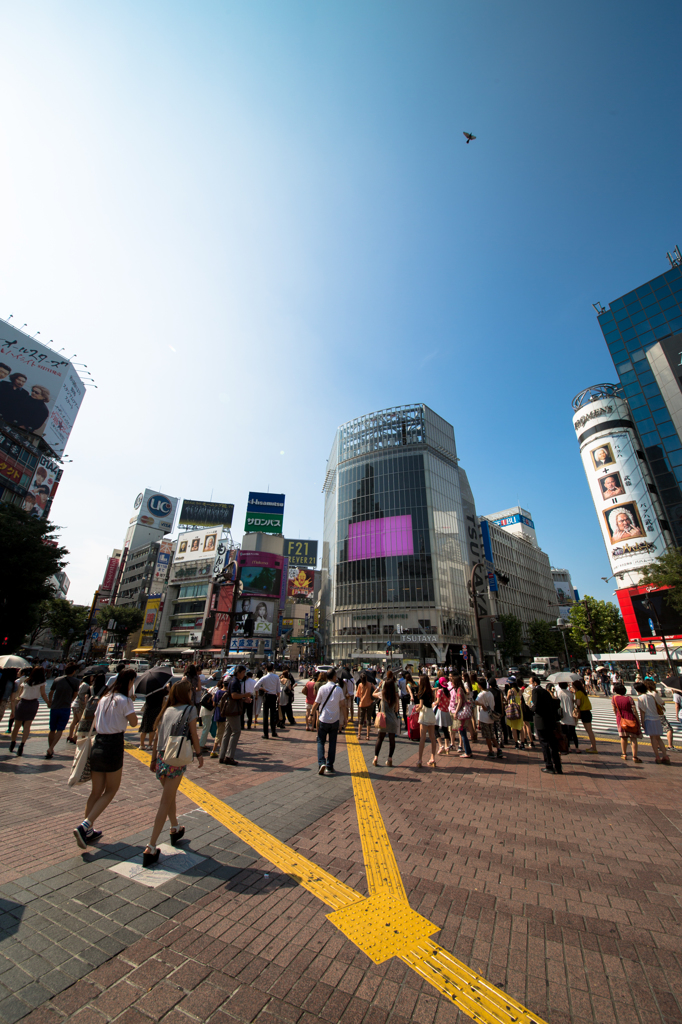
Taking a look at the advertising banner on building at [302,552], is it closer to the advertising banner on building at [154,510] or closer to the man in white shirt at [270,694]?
the advertising banner on building at [154,510]

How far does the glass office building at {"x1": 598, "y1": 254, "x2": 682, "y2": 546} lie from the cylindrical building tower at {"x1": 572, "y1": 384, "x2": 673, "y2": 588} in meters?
1.38

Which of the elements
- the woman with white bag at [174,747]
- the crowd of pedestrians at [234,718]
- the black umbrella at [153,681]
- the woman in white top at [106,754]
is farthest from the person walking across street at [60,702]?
the woman with white bag at [174,747]

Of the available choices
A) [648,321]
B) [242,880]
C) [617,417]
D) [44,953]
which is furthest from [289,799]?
[648,321]

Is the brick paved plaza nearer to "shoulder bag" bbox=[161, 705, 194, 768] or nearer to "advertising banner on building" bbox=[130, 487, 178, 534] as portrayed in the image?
"shoulder bag" bbox=[161, 705, 194, 768]

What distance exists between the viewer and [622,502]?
49.1 metres

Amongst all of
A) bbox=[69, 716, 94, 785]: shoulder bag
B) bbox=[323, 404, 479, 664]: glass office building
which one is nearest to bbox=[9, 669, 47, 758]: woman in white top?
bbox=[69, 716, 94, 785]: shoulder bag

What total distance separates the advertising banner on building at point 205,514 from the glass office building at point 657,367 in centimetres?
6698

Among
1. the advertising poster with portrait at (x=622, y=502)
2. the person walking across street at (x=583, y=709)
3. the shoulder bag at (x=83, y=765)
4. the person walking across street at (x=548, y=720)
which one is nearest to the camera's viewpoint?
the shoulder bag at (x=83, y=765)

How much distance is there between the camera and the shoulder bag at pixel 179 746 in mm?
4203

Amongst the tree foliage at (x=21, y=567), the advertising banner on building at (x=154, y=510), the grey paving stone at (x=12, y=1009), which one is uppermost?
the advertising banner on building at (x=154, y=510)

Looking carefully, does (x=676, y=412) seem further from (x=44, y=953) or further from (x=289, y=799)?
(x=44, y=953)

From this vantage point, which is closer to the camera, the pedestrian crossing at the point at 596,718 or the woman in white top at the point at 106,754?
the woman in white top at the point at 106,754

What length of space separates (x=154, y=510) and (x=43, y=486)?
129 feet

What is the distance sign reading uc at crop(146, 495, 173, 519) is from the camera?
Result: 8672 cm
